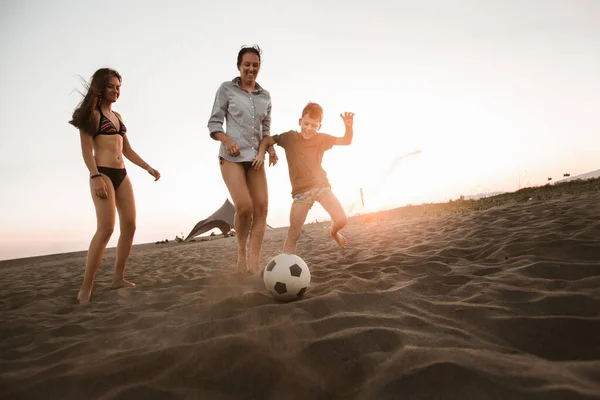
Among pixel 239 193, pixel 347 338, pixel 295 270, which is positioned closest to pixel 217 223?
pixel 239 193

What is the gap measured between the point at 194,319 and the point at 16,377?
0.99 m

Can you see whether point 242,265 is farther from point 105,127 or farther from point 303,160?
point 105,127

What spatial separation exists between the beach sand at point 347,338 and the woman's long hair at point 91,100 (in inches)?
72.9

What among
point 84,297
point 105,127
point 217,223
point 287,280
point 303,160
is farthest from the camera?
point 217,223

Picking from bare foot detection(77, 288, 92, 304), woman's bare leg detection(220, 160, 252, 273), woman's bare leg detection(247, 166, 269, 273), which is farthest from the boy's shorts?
bare foot detection(77, 288, 92, 304)

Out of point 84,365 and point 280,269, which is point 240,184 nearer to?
point 280,269

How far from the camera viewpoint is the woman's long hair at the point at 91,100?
3309 millimetres

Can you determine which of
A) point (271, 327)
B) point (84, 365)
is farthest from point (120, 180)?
point (271, 327)

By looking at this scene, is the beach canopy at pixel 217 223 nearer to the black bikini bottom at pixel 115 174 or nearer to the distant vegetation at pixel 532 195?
the distant vegetation at pixel 532 195

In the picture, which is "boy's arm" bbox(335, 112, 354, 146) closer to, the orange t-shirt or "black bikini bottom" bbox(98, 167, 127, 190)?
the orange t-shirt

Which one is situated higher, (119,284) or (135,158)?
(135,158)

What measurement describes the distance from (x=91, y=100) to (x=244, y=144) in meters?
1.66

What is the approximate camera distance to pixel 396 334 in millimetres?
1751

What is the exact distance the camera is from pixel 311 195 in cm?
426
